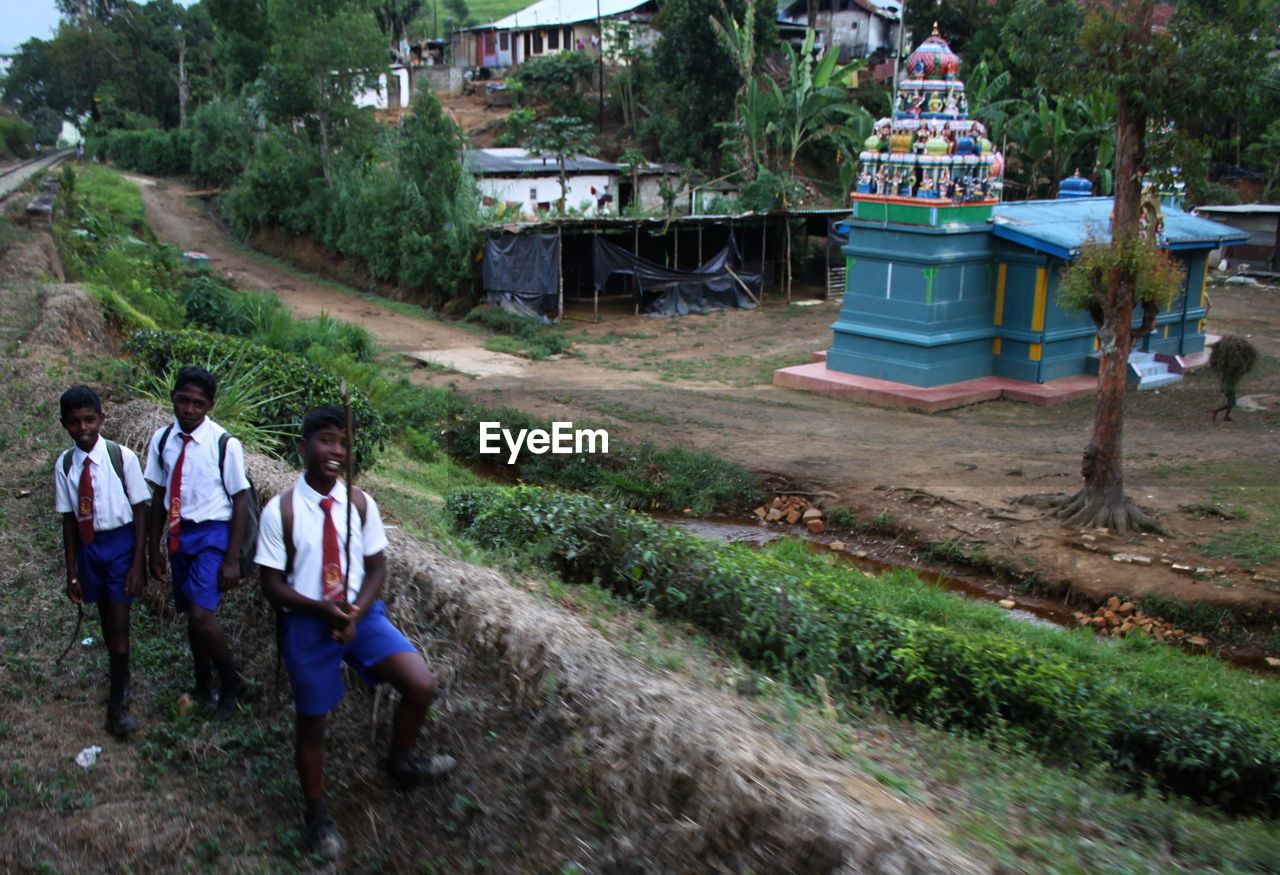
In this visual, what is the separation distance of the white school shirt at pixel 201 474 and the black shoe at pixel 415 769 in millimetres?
1392

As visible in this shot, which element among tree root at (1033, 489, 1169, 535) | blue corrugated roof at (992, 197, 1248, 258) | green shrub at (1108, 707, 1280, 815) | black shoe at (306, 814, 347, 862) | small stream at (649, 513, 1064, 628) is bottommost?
small stream at (649, 513, 1064, 628)

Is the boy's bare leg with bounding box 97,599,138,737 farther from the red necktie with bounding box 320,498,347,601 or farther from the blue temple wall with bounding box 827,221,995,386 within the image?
the blue temple wall with bounding box 827,221,995,386

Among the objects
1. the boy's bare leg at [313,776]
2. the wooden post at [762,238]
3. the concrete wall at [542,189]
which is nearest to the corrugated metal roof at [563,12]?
the concrete wall at [542,189]

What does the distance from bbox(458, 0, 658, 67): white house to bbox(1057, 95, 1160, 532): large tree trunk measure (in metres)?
39.6

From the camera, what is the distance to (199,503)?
4.68m

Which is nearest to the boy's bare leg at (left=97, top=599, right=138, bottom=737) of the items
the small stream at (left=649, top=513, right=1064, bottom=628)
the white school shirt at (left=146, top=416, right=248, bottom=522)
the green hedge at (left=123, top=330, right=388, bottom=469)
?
the white school shirt at (left=146, top=416, right=248, bottom=522)

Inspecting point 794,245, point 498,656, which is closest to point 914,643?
point 498,656

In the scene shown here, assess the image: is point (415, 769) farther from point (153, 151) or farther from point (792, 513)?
point (153, 151)

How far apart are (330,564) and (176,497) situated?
120 cm

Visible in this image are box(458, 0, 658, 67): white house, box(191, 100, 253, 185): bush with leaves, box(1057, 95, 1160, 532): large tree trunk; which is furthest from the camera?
box(458, 0, 658, 67): white house

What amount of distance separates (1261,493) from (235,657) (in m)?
11.2

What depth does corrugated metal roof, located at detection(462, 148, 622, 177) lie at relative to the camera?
3195 centimetres

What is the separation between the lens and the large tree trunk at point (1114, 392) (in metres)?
11.2

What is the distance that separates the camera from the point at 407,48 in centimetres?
6078
